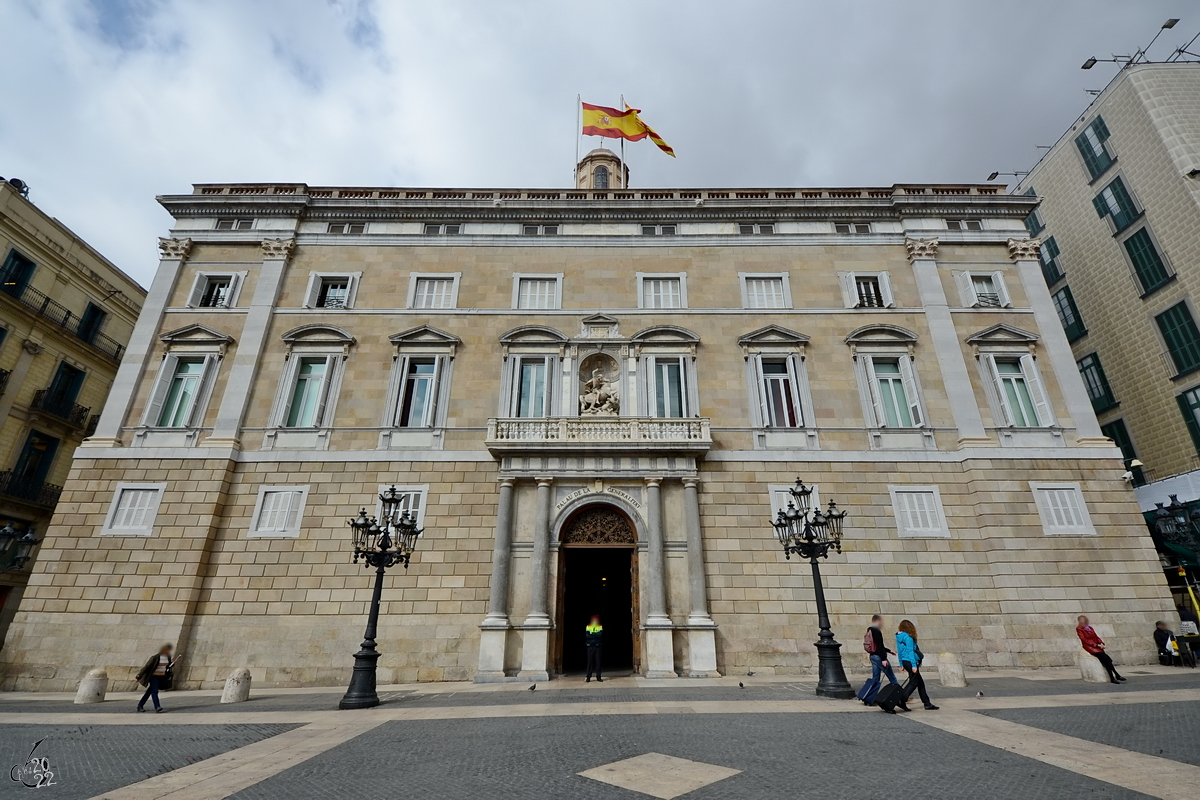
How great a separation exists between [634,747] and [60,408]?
30.6m

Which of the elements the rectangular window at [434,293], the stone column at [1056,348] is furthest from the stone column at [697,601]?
the stone column at [1056,348]

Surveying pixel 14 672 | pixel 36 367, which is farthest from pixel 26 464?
pixel 14 672

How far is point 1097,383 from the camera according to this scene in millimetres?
25703

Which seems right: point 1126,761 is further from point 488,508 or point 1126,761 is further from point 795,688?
point 488,508

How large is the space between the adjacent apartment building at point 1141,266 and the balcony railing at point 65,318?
44.9 metres

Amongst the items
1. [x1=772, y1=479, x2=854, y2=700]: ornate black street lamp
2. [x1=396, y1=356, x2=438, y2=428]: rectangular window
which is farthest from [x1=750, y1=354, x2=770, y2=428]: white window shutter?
[x1=396, y1=356, x2=438, y2=428]: rectangular window

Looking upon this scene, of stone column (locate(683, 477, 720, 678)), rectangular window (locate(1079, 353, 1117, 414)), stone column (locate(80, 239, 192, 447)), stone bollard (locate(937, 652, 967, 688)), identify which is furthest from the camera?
rectangular window (locate(1079, 353, 1117, 414))

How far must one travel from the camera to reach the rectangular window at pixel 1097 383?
2503 cm

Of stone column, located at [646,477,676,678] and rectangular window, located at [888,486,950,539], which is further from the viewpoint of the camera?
rectangular window, located at [888,486,950,539]

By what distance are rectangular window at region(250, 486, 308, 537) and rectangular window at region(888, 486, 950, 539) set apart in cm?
1905

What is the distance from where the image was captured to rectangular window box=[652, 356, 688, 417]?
18828 millimetres

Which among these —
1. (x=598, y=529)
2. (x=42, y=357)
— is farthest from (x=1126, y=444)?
(x=42, y=357)

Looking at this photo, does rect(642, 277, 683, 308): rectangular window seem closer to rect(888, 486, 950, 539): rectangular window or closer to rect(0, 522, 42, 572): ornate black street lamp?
rect(888, 486, 950, 539): rectangular window

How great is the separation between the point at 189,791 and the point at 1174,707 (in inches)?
586
